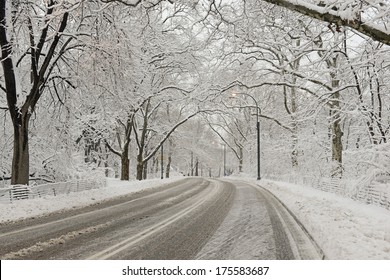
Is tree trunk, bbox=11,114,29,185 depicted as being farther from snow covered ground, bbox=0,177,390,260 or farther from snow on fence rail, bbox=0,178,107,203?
snow covered ground, bbox=0,177,390,260

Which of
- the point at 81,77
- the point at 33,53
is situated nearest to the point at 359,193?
the point at 81,77

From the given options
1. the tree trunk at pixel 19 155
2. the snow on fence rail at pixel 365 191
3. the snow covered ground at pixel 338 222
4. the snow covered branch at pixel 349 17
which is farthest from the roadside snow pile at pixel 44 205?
the snow on fence rail at pixel 365 191

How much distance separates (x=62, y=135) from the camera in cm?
1917

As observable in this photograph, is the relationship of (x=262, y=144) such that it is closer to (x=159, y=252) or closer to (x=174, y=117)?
(x=174, y=117)

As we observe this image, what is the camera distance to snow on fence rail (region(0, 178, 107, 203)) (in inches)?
530

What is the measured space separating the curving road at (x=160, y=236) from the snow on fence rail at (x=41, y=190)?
2658mm

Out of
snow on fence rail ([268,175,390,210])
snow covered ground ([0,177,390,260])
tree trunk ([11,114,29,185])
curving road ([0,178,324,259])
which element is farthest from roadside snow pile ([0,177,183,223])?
snow on fence rail ([268,175,390,210])

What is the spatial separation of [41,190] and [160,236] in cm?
917

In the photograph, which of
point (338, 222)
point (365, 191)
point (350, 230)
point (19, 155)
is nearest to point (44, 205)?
point (19, 155)

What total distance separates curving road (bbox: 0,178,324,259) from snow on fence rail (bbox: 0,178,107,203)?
2658 mm

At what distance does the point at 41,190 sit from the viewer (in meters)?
15.3

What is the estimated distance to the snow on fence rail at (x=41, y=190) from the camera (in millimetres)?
13453

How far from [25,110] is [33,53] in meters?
2.26

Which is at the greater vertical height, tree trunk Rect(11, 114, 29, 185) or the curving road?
tree trunk Rect(11, 114, 29, 185)
